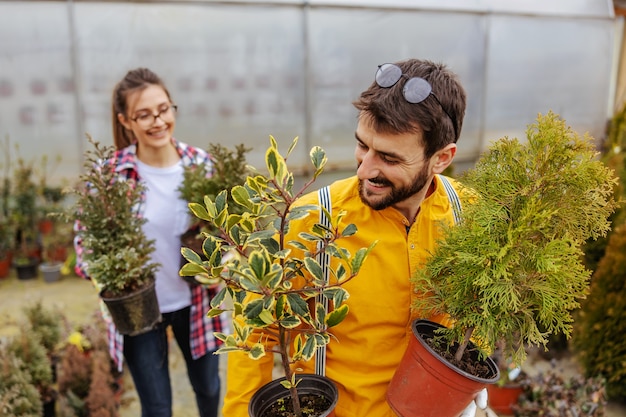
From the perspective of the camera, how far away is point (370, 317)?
1.37 meters

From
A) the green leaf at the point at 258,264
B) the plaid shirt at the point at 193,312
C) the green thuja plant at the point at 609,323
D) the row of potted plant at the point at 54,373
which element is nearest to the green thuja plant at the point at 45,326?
the row of potted plant at the point at 54,373

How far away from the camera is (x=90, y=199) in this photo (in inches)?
77.1

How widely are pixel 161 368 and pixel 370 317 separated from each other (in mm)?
1325

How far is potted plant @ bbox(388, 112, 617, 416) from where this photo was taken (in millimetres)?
1060

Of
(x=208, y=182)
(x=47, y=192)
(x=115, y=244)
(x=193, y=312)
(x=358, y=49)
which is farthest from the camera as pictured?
(x=358, y=49)

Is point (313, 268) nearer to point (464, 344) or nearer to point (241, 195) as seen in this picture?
point (241, 195)

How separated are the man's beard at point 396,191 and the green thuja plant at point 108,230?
1.06 metres

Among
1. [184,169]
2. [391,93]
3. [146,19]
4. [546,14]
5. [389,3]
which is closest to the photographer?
[391,93]

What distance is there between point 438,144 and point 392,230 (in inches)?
10.5

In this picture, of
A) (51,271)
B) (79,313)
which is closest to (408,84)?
(79,313)

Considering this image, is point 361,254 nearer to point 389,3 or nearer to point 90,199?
point 90,199

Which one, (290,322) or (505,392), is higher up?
(290,322)

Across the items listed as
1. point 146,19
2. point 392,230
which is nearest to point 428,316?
point 392,230

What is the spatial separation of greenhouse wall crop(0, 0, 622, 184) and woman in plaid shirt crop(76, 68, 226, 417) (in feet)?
10.1
